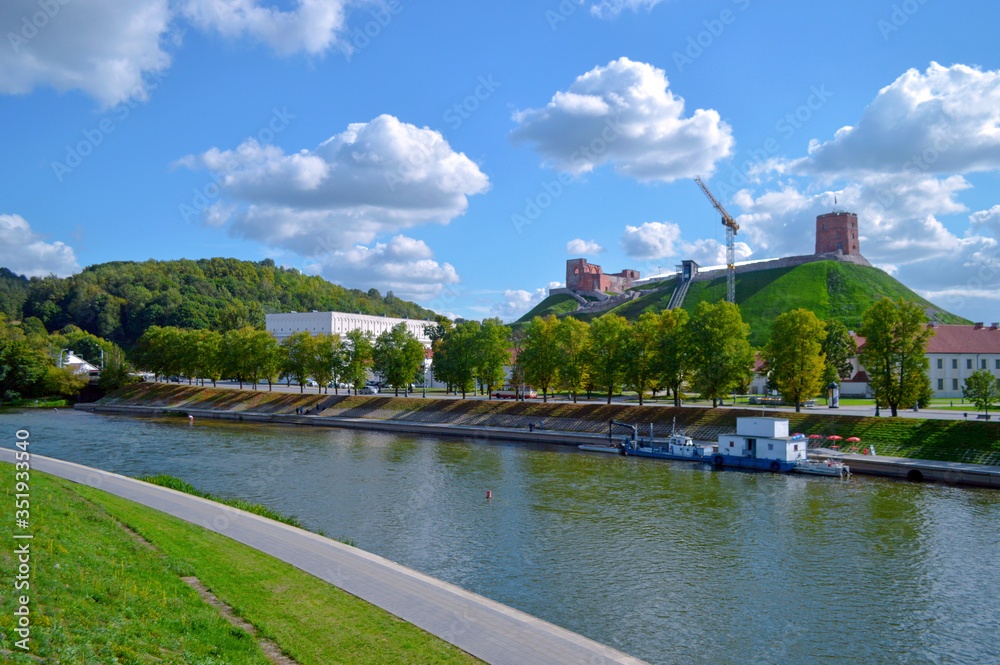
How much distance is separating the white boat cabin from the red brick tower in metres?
115

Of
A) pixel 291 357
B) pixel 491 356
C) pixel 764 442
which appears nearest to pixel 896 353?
pixel 764 442

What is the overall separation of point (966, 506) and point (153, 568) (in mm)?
35734

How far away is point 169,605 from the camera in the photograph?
12117 mm

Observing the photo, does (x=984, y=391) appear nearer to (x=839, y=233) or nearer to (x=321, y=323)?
(x=839, y=233)

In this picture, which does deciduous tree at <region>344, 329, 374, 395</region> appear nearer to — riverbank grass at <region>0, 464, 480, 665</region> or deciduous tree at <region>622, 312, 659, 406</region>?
deciduous tree at <region>622, 312, 659, 406</region>

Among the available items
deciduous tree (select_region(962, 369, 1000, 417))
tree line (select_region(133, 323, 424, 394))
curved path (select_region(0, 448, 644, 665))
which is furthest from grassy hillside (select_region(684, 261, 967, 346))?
curved path (select_region(0, 448, 644, 665))

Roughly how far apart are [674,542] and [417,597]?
1317cm

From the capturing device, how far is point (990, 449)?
3953cm

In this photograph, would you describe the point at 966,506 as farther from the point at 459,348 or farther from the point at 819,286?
the point at 819,286

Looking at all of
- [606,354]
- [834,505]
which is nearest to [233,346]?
[606,354]

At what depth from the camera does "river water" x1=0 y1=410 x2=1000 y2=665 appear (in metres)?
17.4

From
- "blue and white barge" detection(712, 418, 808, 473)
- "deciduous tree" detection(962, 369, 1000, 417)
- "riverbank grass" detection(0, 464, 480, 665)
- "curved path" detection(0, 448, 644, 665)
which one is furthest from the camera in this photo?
"deciduous tree" detection(962, 369, 1000, 417)

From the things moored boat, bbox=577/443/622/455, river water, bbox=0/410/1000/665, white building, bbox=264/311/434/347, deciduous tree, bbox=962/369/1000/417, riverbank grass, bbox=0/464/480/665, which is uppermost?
white building, bbox=264/311/434/347

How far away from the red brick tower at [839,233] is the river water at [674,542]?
121 metres
